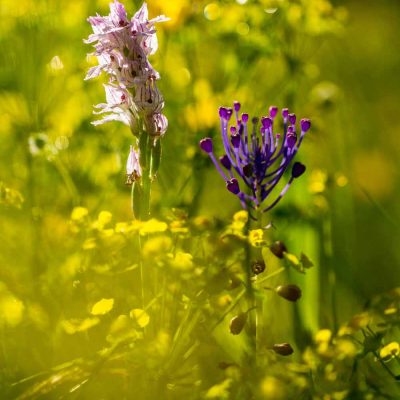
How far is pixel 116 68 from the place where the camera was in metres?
1.12

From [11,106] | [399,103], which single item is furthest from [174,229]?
[399,103]

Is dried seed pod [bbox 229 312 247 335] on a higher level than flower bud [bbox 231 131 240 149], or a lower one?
lower

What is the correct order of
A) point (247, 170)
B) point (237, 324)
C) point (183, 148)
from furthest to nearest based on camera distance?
point (183, 148), point (247, 170), point (237, 324)

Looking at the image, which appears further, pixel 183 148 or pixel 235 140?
pixel 183 148

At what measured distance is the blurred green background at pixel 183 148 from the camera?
1.54 m

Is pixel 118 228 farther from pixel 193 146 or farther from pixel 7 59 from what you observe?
pixel 7 59

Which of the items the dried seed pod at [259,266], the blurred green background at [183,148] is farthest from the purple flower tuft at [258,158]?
the blurred green background at [183,148]

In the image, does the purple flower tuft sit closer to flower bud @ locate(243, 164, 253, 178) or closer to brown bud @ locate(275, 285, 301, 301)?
flower bud @ locate(243, 164, 253, 178)

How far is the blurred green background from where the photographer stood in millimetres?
1538

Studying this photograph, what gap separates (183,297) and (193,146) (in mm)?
592

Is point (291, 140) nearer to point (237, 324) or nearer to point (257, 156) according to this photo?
point (257, 156)

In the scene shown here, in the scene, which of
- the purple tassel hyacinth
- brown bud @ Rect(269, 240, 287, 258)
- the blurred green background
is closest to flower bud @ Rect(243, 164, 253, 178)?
the purple tassel hyacinth

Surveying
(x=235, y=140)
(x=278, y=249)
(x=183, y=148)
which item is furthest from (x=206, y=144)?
(x=183, y=148)

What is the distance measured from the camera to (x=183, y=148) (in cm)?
176
